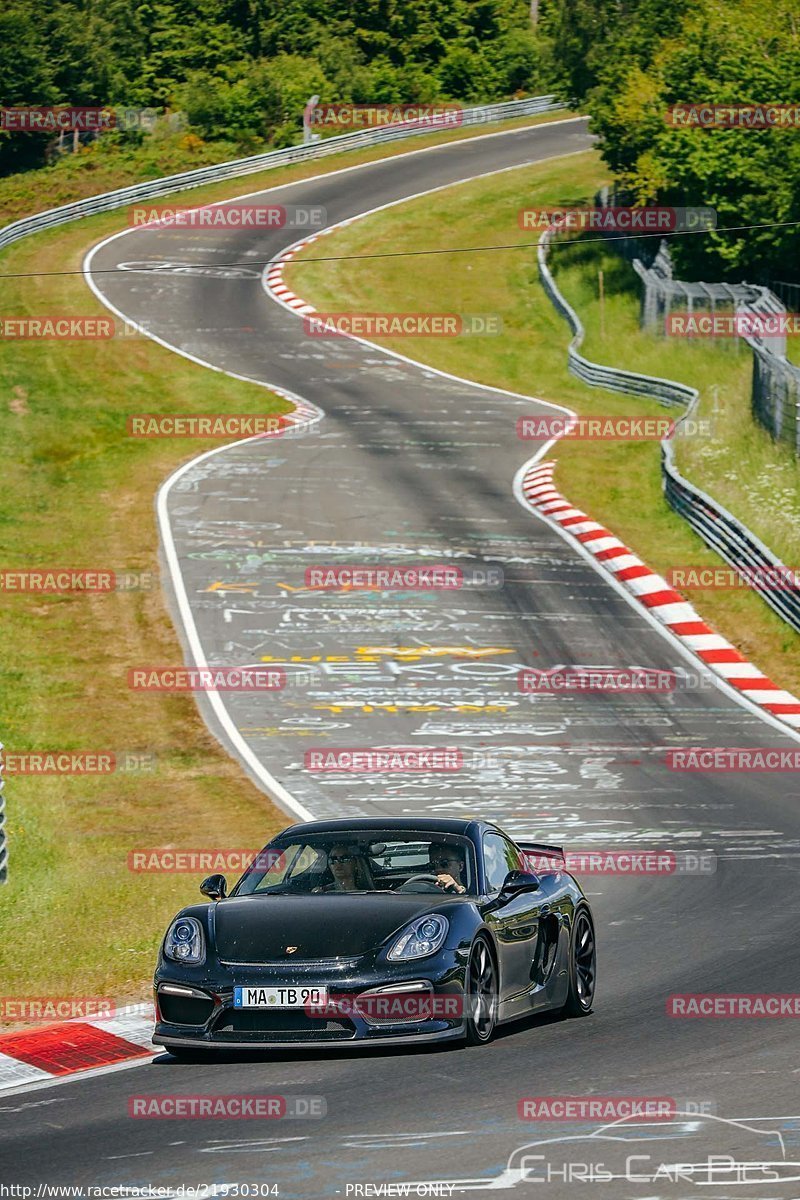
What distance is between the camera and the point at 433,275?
6038cm

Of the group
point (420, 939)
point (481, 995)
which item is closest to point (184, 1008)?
point (420, 939)

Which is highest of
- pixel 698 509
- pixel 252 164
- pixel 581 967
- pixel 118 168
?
pixel 252 164

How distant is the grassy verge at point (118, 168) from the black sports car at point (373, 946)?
58.5 metres

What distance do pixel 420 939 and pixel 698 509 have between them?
24999mm

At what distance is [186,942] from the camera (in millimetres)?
10344

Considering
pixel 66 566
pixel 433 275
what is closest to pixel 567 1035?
pixel 66 566

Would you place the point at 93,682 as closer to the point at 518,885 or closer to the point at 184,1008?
the point at 518,885

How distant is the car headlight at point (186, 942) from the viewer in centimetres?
1021

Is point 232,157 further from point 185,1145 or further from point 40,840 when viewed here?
point 185,1145

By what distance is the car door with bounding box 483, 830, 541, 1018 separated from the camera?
10.8 metres

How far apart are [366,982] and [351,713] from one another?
49.3 feet

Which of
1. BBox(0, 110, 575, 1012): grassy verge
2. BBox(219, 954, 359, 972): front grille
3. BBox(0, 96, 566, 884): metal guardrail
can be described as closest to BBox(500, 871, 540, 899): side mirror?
BBox(219, 954, 359, 972): front grille

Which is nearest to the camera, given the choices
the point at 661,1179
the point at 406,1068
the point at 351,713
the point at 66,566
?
the point at 661,1179

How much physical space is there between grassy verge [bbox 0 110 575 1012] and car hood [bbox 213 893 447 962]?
7.37ft
